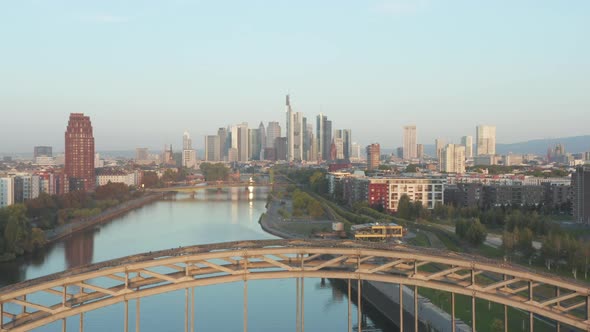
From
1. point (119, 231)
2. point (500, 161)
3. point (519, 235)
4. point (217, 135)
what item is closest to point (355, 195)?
point (119, 231)

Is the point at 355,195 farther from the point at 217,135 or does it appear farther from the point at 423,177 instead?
the point at 217,135

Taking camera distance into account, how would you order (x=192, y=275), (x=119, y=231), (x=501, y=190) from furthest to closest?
(x=501, y=190) < (x=119, y=231) < (x=192, y=275)

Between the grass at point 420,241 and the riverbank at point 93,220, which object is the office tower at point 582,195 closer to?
the grass at point 420,241

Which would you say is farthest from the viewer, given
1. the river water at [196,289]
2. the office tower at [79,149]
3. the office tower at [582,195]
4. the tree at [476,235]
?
the office tower at [79,149]

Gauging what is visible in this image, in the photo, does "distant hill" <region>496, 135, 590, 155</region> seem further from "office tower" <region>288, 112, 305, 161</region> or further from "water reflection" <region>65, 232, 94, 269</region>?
"water reflection" <region>65, 232, 94, 269</region>

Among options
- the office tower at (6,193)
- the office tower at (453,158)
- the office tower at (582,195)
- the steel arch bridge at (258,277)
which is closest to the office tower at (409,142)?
the office tower at (453,158)

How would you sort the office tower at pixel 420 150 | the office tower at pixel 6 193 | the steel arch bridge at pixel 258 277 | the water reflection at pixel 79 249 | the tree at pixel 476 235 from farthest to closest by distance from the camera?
the office tower at pixel 420 150, the office tower at pixel 6 193, the water reflection at pixel 79 249, the tree at pixel 476 235, the steel arch bridge at pixel 258 277

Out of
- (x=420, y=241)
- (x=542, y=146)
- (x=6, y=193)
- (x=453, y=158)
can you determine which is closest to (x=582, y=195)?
(x=420, y=241)
